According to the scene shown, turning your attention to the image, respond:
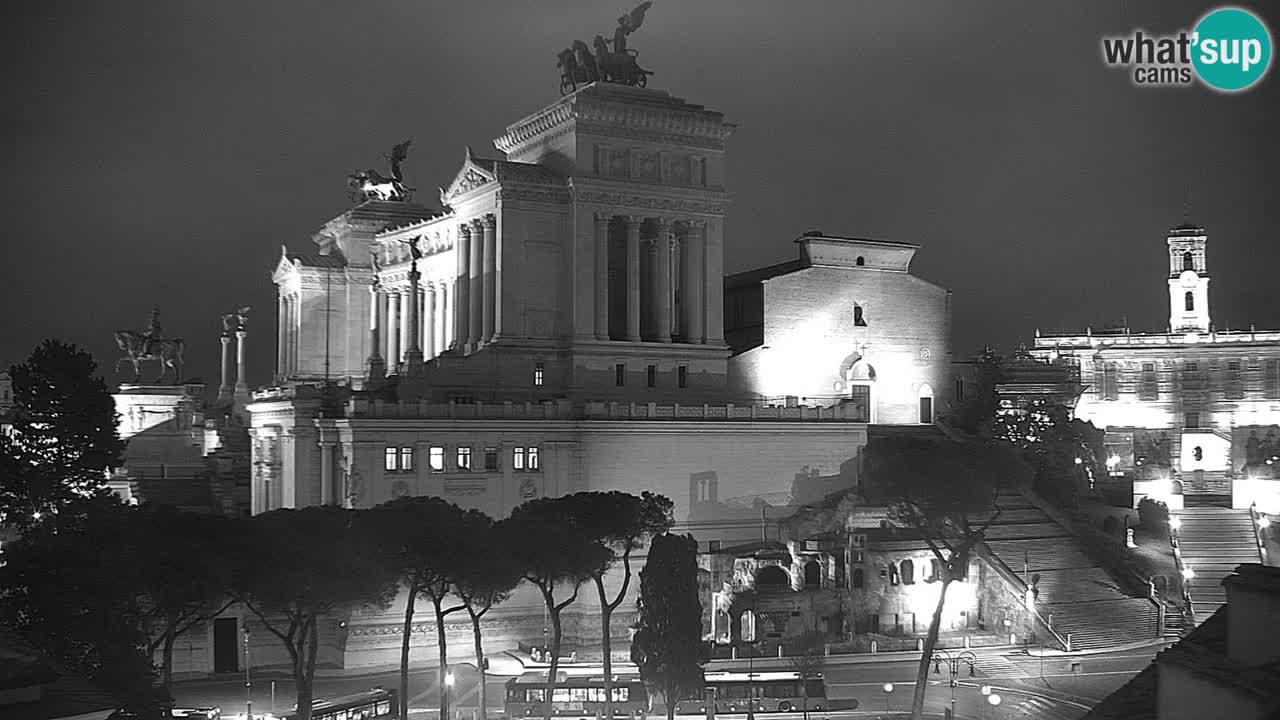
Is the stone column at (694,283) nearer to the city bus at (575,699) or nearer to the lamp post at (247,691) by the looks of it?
the city bus at (575,699)

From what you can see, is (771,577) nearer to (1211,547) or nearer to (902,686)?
(902,686)

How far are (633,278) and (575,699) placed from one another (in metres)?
34.0

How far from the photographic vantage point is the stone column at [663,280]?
85.9 meters

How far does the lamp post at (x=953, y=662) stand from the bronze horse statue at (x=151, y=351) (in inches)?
2697

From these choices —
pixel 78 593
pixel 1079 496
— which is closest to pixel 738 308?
pixel 1079 496

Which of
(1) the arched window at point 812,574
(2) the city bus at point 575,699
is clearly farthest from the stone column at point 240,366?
(2) the city bus at point 575,699

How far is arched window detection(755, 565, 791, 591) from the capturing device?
73000mm

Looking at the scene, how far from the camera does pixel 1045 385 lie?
10681cm

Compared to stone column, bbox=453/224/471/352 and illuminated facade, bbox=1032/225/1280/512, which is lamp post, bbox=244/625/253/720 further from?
illuminated facade, bbox=1032/225/1280/512

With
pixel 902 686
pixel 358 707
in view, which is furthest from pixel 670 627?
pixel 902 686

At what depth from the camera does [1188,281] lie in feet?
423

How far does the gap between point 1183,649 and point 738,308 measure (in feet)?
263

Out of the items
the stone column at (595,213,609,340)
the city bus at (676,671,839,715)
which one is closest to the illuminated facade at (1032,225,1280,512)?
the stone column at (595,213,609,340)

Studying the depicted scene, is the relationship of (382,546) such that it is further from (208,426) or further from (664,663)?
(208,426)
